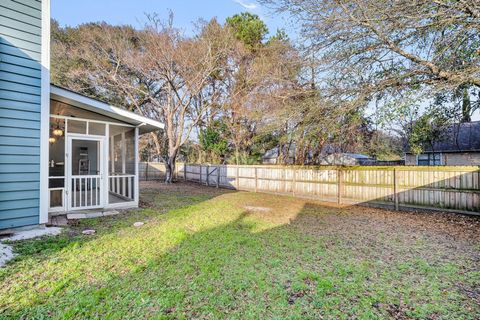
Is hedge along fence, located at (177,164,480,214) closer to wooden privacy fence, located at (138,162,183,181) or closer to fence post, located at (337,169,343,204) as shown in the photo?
fence post, located at (337,169,343,204)

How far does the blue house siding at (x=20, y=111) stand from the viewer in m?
4.20

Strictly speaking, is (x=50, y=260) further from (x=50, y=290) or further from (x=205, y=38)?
(x=205, y=38)

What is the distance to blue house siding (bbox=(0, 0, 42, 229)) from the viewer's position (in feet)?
13.8

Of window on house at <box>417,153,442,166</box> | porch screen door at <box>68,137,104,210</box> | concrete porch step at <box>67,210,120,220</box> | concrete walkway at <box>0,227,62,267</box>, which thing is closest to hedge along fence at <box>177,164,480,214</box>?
concrete porch step at <box>67,210,120,220</box>

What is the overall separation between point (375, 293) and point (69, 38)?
18.4 m

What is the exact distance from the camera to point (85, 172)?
7406mm

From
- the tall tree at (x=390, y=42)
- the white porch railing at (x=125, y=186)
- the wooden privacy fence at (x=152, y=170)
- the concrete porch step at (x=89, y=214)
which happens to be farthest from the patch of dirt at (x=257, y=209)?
the wooden privacy fence at (x=152, y=170)

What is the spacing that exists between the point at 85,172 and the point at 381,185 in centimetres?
901

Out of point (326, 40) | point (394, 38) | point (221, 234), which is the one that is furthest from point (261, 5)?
point (221, 234)

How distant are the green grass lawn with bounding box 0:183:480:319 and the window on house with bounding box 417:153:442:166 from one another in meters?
13.4

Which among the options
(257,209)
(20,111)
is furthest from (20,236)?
(257,209)

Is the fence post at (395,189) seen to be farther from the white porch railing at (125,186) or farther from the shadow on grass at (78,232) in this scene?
the white porch railing at (125,186)

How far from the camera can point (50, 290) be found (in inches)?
101

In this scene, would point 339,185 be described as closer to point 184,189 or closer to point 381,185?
point 381,185
